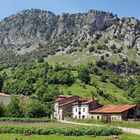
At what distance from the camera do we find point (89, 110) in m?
140

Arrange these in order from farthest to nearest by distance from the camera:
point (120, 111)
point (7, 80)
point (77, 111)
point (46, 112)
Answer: point (7, 80), point (77, 111), point (46, 112), point (120, 111)

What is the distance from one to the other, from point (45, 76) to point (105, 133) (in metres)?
139

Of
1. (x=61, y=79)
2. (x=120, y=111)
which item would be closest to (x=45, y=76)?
(x=61, y=79)

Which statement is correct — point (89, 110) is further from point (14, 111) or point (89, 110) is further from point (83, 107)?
point (14, 111)

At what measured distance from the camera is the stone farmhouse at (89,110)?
369ft

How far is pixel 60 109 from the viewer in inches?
6102

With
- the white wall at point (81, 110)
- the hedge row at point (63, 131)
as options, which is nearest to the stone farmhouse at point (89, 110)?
the white wall at point (81, 110)

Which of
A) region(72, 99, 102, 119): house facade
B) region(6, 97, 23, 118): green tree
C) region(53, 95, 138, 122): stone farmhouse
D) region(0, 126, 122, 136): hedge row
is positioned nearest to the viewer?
region(0, 126, 122, 136): hedge row

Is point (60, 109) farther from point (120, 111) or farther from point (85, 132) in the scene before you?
point (85, 132)

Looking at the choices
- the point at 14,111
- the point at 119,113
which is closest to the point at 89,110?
the point at 119,113

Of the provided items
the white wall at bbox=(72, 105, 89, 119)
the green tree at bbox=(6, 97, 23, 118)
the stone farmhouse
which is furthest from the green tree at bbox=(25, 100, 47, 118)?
the white wall at bbox=(72, 105, 89, 119)

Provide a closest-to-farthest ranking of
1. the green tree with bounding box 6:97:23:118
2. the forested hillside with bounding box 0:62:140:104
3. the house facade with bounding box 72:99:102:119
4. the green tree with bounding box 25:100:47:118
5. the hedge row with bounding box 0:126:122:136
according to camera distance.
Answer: the hedge row with bounding box 0:126:122:136
the green tree with bounding box 6:97:23:118
the green tree with bounding box 25:100:47:118
the house facade with bounding box 72:99:102:119
the forested hillside with bounding box 0:62:140:104

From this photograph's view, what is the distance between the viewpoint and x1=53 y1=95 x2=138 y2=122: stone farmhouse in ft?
369

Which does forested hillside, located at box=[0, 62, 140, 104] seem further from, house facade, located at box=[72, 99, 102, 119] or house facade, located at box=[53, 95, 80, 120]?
house facade, located at box=[72, 99, 102, 119]
